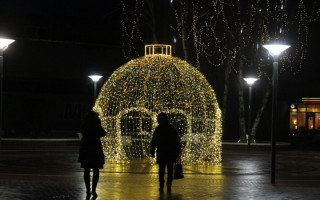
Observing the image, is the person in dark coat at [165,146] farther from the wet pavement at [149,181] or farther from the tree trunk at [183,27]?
the tree trunk at [183,27]

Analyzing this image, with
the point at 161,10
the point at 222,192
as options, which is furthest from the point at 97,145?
the point at 161,10

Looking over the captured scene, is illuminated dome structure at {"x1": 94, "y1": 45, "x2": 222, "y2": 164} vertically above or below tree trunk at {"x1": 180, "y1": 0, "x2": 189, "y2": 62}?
below

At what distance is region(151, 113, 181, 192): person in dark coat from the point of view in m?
13.5

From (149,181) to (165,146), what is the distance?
2347 millimetres

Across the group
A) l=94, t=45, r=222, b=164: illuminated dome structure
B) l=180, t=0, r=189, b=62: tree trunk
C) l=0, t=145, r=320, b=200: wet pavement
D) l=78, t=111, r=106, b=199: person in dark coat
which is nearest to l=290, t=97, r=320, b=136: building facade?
l=180, t=0, r=189, b=62: tree trunk

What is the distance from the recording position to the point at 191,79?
67.4 ft

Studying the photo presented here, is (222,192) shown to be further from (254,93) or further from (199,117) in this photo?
(254,93)

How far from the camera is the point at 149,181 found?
15656mm

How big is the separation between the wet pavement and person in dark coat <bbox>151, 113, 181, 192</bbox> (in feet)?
1.46

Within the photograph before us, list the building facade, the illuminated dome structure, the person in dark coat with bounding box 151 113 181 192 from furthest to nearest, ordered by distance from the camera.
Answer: the building facade → the illuminated dome structure → the person in dark coat with bounding box 151 113 181 192

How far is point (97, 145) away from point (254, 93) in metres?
38.1

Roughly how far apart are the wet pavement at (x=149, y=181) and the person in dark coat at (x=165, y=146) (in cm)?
44

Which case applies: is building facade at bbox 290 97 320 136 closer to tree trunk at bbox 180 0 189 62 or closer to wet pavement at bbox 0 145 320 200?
tree trunk at bbox 180 0 189 62

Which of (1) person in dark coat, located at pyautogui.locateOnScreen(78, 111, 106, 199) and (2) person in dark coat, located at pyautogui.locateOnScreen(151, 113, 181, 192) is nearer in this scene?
(1) person in dark coat, located at pyautogui.locateOnScreen(78, 111, 106, 199)
